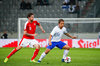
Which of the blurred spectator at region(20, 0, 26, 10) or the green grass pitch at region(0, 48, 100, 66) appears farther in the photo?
the blurred spectator at region(20, 0, 26, 10)

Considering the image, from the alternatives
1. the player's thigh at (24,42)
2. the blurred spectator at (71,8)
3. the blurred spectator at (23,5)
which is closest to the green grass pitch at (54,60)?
the player's thigh at (24,42)

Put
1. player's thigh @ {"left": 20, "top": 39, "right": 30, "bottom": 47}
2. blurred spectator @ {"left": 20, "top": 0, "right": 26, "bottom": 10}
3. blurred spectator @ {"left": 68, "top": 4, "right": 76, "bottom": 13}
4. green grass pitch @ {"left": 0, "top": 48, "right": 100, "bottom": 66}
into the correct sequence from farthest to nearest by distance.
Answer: blurred spectator @ {"left": 20, "top": 0, "right": 26, "bottom": 10} → blurred spectator @ {"left": 68, "top": 4, "right": 76, "bottom": 13} → player's thigh @ {"left": 20, "top": 39, "right": 30, "bottom": 47} → green grass pitch @ {"left": 0, "top": 48, "right": 100, "bottom": 66}

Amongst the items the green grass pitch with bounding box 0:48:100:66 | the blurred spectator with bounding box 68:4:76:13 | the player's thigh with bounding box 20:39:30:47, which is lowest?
the green grass pitch with bounding box 0:48:100:66

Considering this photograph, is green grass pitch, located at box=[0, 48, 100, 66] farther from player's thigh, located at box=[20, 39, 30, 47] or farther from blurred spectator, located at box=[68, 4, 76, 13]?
blurred spectator, located at box=[68, 4, 76, 13]

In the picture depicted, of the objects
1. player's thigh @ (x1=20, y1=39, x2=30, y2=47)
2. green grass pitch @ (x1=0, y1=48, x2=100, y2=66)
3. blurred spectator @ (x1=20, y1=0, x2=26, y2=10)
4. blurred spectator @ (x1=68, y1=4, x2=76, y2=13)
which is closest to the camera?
green grass pitch @ (x1=0, y1=48, x2=100, y2=66)

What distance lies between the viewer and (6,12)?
27.3 meters

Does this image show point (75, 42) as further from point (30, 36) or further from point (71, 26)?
point (30, 36)

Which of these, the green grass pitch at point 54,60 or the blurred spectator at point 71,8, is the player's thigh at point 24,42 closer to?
the green grass pitch at point 54,60

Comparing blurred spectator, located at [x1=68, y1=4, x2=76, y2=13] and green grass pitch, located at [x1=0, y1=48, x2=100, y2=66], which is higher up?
blurred spectator, located at [x1=68, y1=4, x2=76, y2=13]

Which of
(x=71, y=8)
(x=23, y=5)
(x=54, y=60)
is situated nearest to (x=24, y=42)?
(x=54, y=60)

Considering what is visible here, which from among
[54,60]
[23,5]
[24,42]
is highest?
[23,5]

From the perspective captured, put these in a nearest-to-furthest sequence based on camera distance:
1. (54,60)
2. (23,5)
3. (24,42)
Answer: (24,42) < (54,60) < (23,5)

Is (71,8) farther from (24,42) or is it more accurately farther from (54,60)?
(24,42)

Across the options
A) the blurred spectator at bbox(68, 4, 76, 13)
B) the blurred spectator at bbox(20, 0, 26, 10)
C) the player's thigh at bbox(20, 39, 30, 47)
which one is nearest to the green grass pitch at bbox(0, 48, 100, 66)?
the player's thigh at bbox(20, 39, 30, 47)
